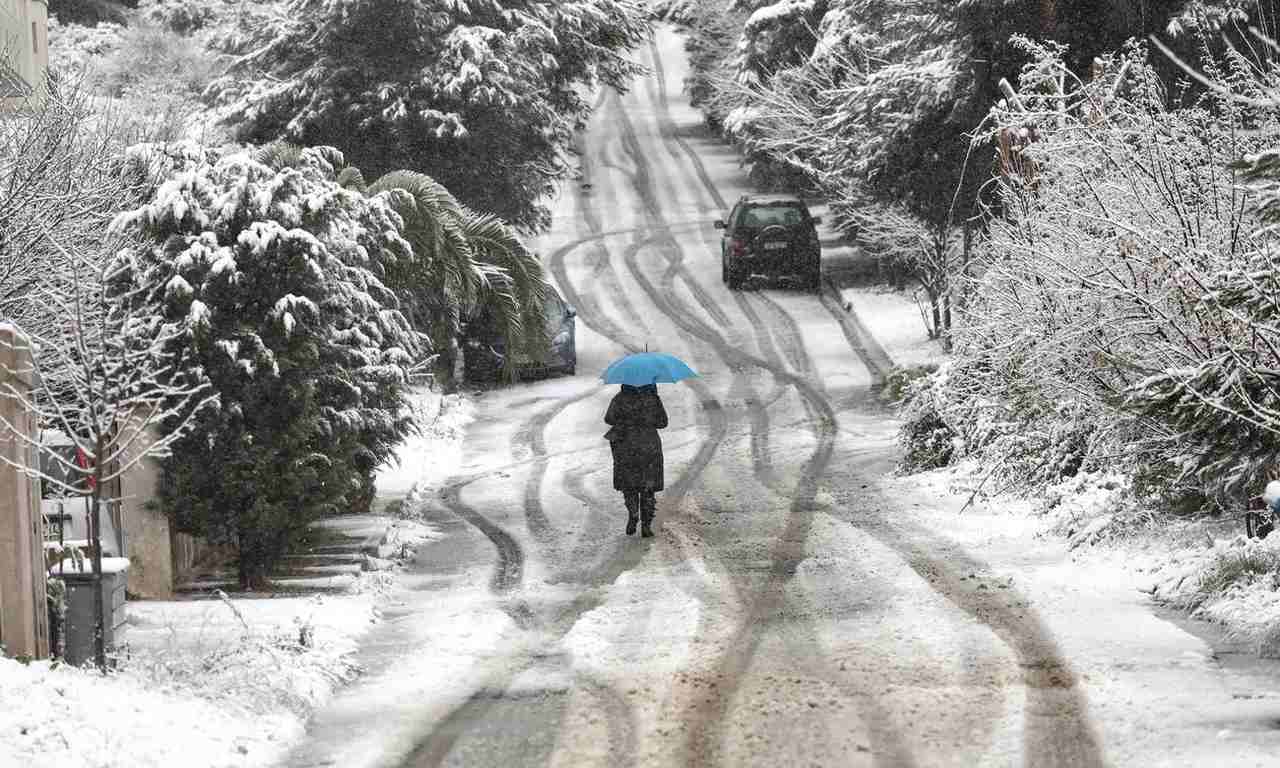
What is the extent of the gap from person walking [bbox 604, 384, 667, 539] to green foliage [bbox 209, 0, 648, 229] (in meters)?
11.5

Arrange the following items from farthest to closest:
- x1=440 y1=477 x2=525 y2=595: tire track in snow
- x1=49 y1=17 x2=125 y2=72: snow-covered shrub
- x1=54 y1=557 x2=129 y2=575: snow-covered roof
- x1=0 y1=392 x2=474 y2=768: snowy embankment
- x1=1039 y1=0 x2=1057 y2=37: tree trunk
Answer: x1=49 y1=17 x2=125 y2=72: snow-covered shrub, x1=1039 y1=0 x2=1057 y2=37: tree trunk, x1=440 y1=477 x2=525 y2=595: tire track in snow, x1=54 y1=557 x2=129 y2=575: snow-covered roof, x1=0 y1=392 x2=474 y2=768: snowy embankment

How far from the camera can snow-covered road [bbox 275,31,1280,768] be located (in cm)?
707

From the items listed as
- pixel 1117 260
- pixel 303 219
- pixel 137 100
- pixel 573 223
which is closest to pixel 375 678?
pixel 303 219

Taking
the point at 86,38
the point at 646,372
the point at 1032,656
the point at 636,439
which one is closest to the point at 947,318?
the point at 646,372

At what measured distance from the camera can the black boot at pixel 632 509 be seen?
13172mm

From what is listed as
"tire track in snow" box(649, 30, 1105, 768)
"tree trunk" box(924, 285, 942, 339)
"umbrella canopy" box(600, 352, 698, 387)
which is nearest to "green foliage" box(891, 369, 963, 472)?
"tire track in snow" box(649, 30, 1105, 768)

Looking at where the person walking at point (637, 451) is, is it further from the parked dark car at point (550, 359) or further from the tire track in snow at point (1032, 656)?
the parked dark car at point (550, 359)

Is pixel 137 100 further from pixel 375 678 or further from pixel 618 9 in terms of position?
pixel 375 678

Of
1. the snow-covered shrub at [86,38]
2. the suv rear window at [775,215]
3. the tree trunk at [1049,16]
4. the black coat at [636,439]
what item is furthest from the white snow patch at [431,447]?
the snow-covered shrub at [86,38]

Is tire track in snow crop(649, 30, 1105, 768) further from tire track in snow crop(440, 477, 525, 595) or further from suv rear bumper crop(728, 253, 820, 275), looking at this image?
suv rear bumper crop(728, 253, 820, 275)

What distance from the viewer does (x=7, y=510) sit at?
296 inches

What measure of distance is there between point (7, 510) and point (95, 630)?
78 centimetres

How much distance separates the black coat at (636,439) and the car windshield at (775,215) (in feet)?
58.7

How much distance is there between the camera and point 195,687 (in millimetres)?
7863
